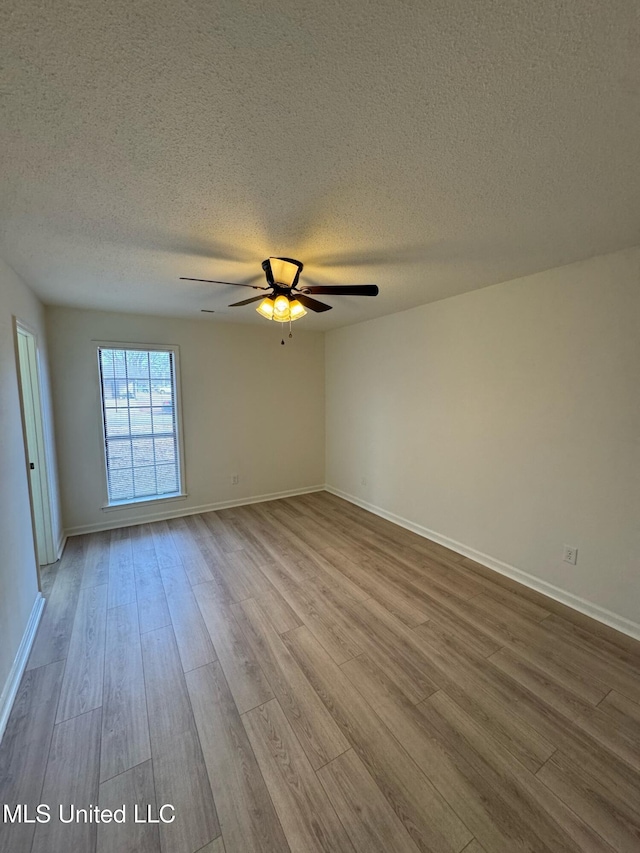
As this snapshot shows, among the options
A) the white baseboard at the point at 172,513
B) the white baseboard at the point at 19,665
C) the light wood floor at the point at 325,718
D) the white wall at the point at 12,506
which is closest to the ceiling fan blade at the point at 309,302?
the white wall at the point at 12,506

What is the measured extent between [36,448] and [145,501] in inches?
55.1

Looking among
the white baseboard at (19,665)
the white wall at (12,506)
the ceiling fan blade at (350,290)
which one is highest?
the ceiling fan blade at (350,290)

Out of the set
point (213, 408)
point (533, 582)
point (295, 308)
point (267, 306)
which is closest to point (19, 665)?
point (267, 306)

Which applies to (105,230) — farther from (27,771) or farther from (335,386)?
(335,386)

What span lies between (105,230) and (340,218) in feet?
4.24

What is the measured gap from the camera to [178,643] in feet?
6.86

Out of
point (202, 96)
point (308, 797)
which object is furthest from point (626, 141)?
point (308, 797)

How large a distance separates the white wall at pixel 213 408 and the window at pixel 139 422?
116mm

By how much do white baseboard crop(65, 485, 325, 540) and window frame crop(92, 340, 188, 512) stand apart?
15cm

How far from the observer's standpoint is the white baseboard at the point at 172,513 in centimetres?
373

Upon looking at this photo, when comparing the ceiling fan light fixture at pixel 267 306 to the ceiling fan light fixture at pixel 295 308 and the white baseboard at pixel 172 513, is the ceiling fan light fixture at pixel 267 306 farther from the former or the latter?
the white baseboard at pixel 172 513

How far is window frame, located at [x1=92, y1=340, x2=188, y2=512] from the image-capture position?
12.2ft

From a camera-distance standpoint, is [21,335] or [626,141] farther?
[21,335]

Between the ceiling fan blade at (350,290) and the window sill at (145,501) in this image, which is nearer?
the ceiling fan blade at (350,290)
